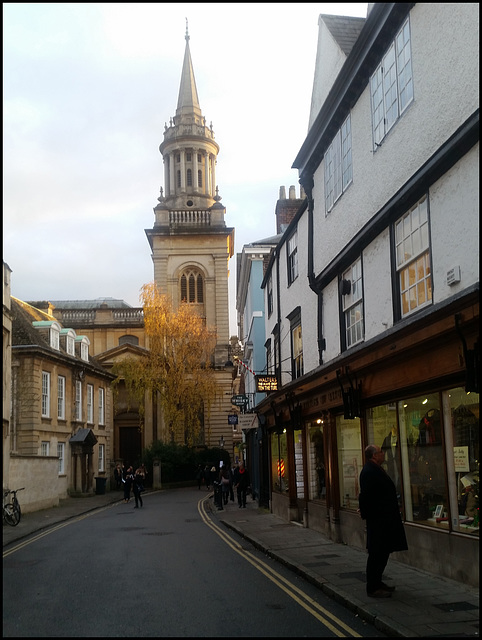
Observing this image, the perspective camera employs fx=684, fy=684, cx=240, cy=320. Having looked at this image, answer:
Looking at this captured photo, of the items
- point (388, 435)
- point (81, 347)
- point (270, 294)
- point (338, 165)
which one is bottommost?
point (388, 435)

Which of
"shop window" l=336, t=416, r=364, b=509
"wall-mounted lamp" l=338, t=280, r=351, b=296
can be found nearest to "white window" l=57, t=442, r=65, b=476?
"shop window" l=336, t=416, r=364, b=509

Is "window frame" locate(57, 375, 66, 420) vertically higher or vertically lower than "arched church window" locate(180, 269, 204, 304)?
lower

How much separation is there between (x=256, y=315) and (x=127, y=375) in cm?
1683

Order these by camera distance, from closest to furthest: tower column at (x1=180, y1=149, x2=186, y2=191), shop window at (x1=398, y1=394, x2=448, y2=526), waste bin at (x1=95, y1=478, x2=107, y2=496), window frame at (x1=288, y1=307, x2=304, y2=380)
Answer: shop window at (x1=398, y1=394, x2=448, y2=526)
window frame at (x1=288, y1=307, x2=304, y2=380)
waste bin at (x1=95, y1=478, x2=107, y2=496)
tower column at (x1=180, y1=149, x2=186, y2=191)

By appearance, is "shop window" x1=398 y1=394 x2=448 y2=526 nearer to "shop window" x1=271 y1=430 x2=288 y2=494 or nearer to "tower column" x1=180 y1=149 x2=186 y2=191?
"shop window" x1=271 y1=430 x2=288 y2=494

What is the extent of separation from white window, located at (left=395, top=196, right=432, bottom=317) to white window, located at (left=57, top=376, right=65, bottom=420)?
2927 cm

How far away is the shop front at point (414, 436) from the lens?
8.94m

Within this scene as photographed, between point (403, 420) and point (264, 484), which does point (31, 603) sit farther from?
point (264, 484)

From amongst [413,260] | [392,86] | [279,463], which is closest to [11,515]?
[279,463]

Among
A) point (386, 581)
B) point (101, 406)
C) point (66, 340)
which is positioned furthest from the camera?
point (101, 406)

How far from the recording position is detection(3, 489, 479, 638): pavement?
276 inches

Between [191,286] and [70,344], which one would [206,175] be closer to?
[191,286]

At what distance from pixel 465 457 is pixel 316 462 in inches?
303

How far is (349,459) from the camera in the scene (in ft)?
45.9
